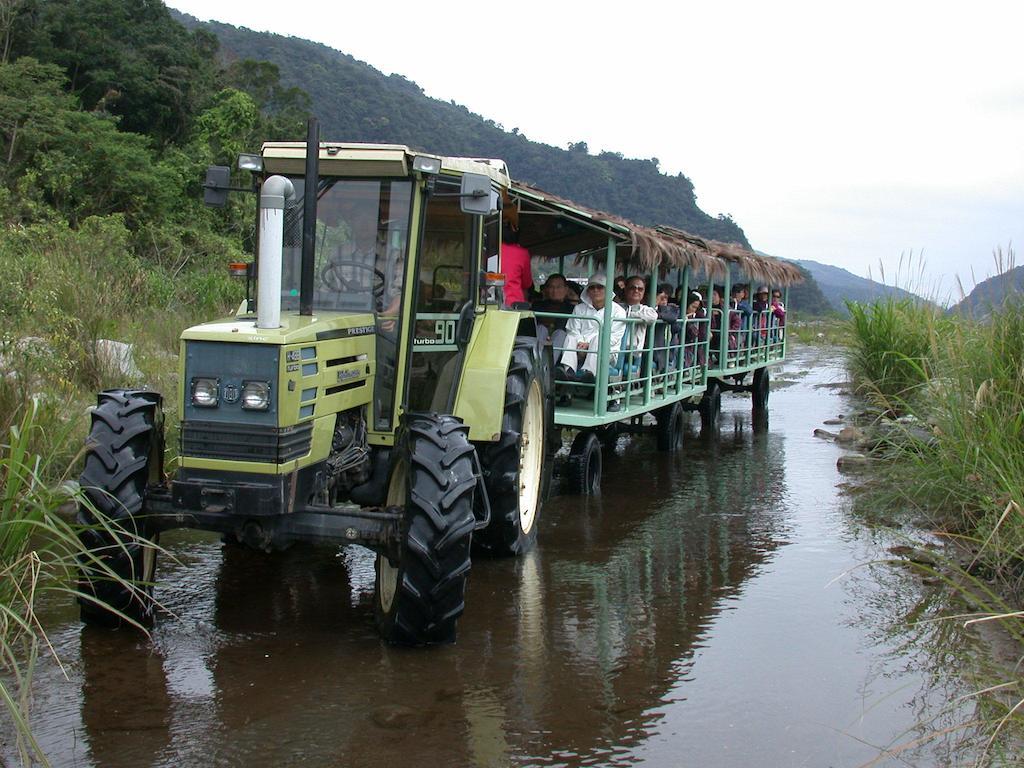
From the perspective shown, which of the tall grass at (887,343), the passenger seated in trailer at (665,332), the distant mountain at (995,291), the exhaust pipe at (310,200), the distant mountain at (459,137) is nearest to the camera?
the exhaust pipe at (310,200)

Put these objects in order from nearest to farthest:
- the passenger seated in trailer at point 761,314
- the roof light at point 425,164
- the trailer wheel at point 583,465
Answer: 1. the roof light at point 425,164
2. the trailer wheel at point 583,465
3. the passenger seated in trailer at point 761,314

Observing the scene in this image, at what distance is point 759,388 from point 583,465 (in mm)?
6543

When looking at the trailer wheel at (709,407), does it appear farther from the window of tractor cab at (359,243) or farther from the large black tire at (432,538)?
the large black tire at (432,538)

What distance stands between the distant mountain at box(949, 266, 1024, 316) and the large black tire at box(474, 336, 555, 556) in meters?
2.92

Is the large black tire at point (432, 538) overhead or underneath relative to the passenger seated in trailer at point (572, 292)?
underneath

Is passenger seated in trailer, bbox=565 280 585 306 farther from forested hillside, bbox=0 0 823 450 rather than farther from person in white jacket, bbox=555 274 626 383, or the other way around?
forested hillside, bbox=0 0 823 450

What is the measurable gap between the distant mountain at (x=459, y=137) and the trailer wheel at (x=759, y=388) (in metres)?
32.9

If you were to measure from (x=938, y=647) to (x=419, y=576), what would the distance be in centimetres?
265

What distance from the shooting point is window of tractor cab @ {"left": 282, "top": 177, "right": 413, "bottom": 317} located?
6.00 m

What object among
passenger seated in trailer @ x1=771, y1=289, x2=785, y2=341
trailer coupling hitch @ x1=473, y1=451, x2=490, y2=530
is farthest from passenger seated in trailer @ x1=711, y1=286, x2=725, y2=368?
trailer coupling hitch @ x1=473, y1=451, x2=490, y2=530

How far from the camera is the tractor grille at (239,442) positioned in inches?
198

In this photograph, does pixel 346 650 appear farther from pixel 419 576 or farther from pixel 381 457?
pixel 381 457

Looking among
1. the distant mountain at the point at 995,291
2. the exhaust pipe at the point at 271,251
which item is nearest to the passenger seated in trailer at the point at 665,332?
the distant mountain at the point at 995,291

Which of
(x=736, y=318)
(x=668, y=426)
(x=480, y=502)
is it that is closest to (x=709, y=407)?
(x=736, y=318)
